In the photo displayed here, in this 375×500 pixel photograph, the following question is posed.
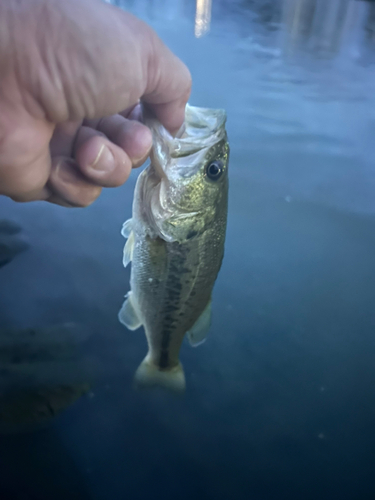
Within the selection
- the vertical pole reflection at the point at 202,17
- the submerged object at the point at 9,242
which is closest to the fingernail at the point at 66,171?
the submerged object at the point at 9,242

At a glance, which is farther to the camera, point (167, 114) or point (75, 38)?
point (167, 114)

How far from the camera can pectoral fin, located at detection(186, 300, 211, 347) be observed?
1.26 metres

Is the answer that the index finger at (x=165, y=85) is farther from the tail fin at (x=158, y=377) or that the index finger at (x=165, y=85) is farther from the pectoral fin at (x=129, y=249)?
the tail fin at (x=158, y=377)

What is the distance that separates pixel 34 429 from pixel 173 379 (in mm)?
542

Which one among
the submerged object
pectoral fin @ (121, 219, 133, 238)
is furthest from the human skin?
the submerged object

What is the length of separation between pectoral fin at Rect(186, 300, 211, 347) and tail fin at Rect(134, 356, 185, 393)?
6.9 inches

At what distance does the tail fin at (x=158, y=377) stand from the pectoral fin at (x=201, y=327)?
0.18 meters

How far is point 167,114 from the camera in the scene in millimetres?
817

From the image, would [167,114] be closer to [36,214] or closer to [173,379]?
A: [173,379]

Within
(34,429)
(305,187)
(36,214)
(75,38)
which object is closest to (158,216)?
(75,38)

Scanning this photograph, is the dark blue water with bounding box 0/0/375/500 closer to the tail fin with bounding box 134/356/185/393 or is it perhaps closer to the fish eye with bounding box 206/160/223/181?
the tail fin with bounding box 134/356/185/393

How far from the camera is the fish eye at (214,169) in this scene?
99cm

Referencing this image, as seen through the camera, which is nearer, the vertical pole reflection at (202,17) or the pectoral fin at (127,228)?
the pectoral fin at (127,228)

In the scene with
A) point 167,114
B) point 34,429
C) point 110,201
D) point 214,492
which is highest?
point 167,114
